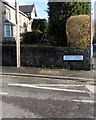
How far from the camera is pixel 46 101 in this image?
17.5 ft

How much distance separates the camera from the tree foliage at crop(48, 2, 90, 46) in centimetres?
1356

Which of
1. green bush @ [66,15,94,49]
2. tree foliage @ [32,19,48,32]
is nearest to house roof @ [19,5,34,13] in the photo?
tree foliage @ [32,19,48,32]

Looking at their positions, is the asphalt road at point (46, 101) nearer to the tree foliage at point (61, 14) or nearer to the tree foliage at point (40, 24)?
the tree foliage at point (61, 14)

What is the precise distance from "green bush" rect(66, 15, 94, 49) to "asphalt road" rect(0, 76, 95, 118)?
4556 mm

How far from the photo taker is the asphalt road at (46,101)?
443cm

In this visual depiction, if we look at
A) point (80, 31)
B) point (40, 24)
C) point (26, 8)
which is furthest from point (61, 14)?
point (26, 8)

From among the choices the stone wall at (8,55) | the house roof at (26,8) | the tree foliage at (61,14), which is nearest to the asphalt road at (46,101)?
the stone wall at (8,55)

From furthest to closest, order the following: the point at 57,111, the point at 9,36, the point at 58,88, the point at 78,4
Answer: the point at 9,36, the point at 78,4, the point at 58,88, the point at 57,111

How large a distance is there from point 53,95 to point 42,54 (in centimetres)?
566

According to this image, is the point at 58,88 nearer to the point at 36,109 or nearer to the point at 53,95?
the point at 53,95

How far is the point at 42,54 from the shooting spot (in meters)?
11.3

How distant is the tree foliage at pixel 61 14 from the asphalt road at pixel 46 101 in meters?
7.39

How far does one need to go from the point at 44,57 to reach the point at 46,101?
6.17 metres

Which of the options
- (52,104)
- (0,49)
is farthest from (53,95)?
(0,49)
